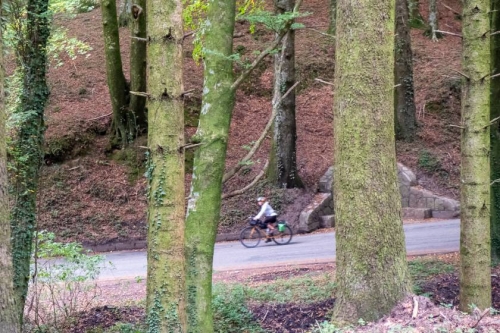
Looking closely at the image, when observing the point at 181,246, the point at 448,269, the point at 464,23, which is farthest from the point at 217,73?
the point at 448,269

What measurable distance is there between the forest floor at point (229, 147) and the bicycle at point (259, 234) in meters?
1.58

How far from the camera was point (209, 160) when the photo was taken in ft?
23.0

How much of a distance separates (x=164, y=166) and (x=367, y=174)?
6.14 ft

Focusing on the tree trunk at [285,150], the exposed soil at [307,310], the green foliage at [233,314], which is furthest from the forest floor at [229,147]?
the green foliage at [233,314]

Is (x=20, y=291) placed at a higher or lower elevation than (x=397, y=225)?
lower

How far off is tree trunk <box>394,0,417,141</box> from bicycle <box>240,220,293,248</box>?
8.56 metres

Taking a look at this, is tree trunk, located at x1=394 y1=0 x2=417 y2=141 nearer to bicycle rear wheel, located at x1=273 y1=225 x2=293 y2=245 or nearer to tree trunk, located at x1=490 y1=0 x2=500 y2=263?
→ bicycle rear wheel, located at x1=273 y1=225 x2=293 y2=245

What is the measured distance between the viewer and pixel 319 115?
1024 inches

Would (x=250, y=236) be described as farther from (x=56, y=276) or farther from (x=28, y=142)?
(x=28, y=142)

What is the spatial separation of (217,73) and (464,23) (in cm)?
323

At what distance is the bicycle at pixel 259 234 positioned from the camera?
1686 centimetres

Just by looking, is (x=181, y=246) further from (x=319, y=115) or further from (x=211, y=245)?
(x=319, y=115)

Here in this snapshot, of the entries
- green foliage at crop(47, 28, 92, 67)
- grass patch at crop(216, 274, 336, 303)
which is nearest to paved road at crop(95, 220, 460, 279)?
grass patch at crop(216, 274, 336, 303)

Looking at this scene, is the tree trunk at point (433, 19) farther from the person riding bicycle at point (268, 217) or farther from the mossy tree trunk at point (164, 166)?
the mossy tree trunk at point (164, 166)
